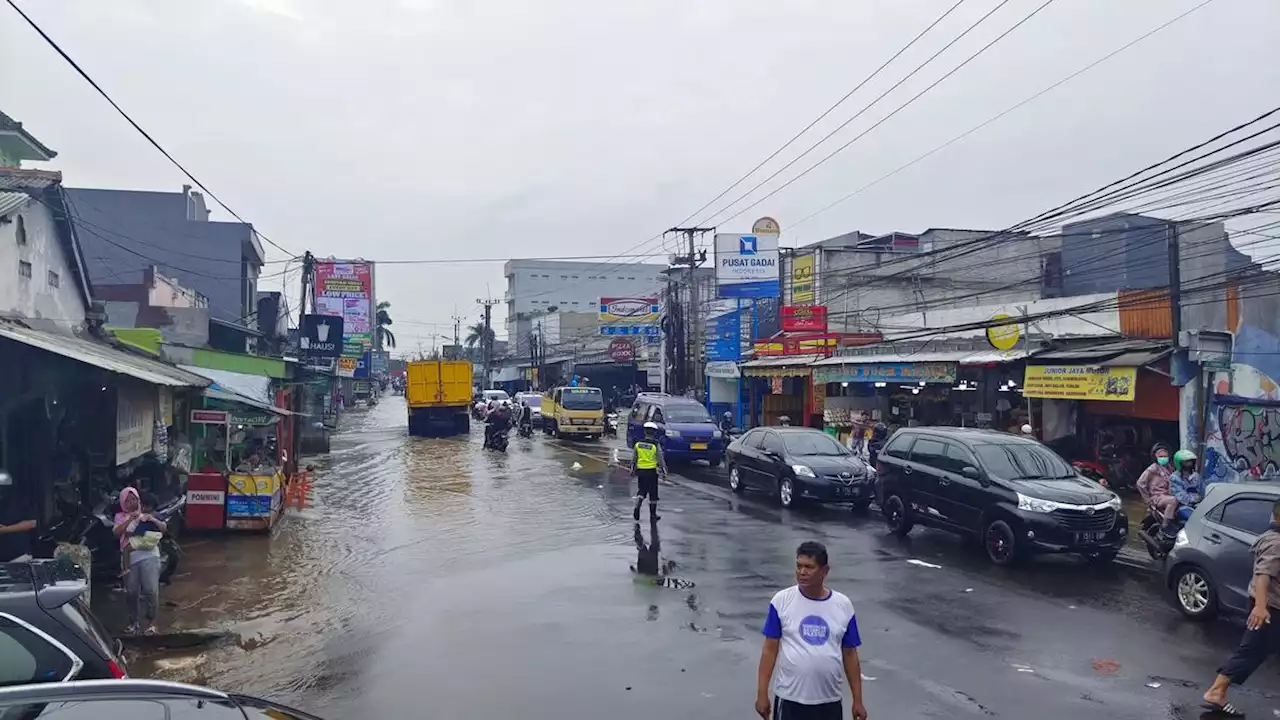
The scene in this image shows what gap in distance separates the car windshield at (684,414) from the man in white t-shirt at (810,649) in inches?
806

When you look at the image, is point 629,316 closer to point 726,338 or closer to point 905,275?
point 726,338

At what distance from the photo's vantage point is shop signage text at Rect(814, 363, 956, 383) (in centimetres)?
2134

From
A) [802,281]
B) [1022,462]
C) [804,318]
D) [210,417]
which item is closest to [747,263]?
[804,318]

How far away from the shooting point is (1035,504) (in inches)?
447

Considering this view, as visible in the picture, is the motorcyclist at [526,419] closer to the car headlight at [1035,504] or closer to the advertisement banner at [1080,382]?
the advertisement banner at [1080,382]

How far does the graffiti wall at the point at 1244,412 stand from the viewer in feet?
52.0

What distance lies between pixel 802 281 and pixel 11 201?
1160 inches

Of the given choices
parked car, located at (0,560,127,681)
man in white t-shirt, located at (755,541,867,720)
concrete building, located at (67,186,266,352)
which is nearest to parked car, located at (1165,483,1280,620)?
man in white t-shirt, located at (755,541,867,720)

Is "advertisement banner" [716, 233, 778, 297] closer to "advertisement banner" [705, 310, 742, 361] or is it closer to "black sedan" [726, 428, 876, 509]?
"advertisement banner" [705, 310, 742, 361]

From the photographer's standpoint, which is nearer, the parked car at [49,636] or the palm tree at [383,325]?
the parked car at [49,636]

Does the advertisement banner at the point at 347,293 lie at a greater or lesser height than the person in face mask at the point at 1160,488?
greater

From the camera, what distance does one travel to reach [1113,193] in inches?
563

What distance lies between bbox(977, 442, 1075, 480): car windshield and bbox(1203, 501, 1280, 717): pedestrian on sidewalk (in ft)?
18.5

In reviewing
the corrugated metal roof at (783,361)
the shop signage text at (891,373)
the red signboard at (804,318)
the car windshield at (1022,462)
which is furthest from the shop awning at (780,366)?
the car windshield at (1022,462)
